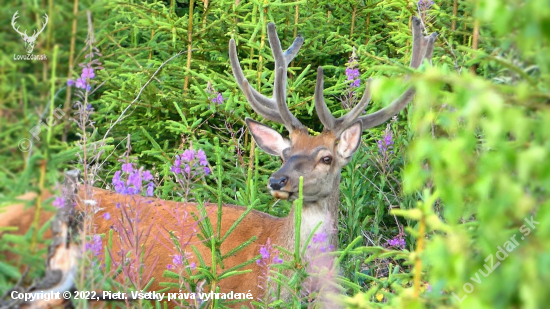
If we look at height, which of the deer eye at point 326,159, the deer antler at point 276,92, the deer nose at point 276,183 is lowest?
the deer nose at point 276,183

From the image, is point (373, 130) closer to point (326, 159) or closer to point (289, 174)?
point (326, 159)

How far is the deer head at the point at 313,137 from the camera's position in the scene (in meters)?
4.69

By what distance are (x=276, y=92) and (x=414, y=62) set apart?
3.18ft

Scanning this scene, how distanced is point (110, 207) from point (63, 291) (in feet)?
7.37

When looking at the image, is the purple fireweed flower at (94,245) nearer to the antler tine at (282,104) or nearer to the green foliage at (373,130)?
the green foliage at (373,130)

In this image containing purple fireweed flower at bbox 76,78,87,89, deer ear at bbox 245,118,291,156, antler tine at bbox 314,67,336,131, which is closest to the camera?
purple fireweed flower at bbox 76,78,87,89

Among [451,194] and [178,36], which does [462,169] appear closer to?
[451,194]

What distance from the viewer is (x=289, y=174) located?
459cm

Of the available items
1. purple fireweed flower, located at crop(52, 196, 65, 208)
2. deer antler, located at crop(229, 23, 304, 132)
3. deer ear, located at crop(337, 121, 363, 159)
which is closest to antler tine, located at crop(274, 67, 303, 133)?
deer antler, located at crop(229, 23, 304, 132)

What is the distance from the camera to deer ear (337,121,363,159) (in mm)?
4930

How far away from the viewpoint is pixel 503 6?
148 centimetres

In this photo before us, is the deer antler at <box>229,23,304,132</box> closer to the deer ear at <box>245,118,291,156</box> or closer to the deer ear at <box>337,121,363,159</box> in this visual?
the deer ear at <box>245,118,291,156</box>

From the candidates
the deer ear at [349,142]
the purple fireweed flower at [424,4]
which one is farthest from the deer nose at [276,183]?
the purple fireweed flower at [424,4]

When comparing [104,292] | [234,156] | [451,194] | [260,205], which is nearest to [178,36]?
[234,156]
